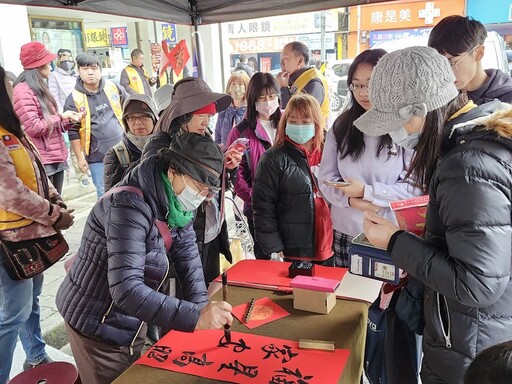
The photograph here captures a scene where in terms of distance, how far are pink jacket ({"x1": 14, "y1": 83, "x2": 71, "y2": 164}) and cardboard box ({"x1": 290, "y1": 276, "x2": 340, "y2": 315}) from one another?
2.59 m

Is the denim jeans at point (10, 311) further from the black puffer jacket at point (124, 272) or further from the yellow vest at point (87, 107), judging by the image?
the yellow vest at point (87, 107)

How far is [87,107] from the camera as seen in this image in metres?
3.82

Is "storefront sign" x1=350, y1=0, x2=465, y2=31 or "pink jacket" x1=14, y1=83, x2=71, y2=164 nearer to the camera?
"pink jacket" x1=14, y1=83, x2=71, y2=164

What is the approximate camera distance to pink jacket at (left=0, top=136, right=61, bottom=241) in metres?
1.76

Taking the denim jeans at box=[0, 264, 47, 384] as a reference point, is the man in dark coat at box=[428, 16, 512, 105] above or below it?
above

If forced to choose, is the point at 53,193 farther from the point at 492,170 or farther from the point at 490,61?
the point at 490,61

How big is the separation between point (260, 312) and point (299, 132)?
3.49 feet

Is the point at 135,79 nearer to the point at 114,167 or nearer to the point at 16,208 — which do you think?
the point at 114,167

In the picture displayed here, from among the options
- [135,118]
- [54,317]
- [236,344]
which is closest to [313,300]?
[236,344]

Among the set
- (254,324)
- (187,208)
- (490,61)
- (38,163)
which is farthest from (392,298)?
(490,61)

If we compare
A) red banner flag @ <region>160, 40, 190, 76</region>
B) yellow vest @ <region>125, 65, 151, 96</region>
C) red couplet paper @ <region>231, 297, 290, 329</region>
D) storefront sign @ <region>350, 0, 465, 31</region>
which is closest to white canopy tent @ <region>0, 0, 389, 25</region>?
red banner flag @ <region>160, 40, 190, 76</region>

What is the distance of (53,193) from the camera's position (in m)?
2.14

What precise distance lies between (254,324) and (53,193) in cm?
131

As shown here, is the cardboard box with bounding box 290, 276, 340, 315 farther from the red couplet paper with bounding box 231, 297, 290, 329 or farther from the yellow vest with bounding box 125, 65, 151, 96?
the yellow vest with bounding box 125, 65, 151, 96
